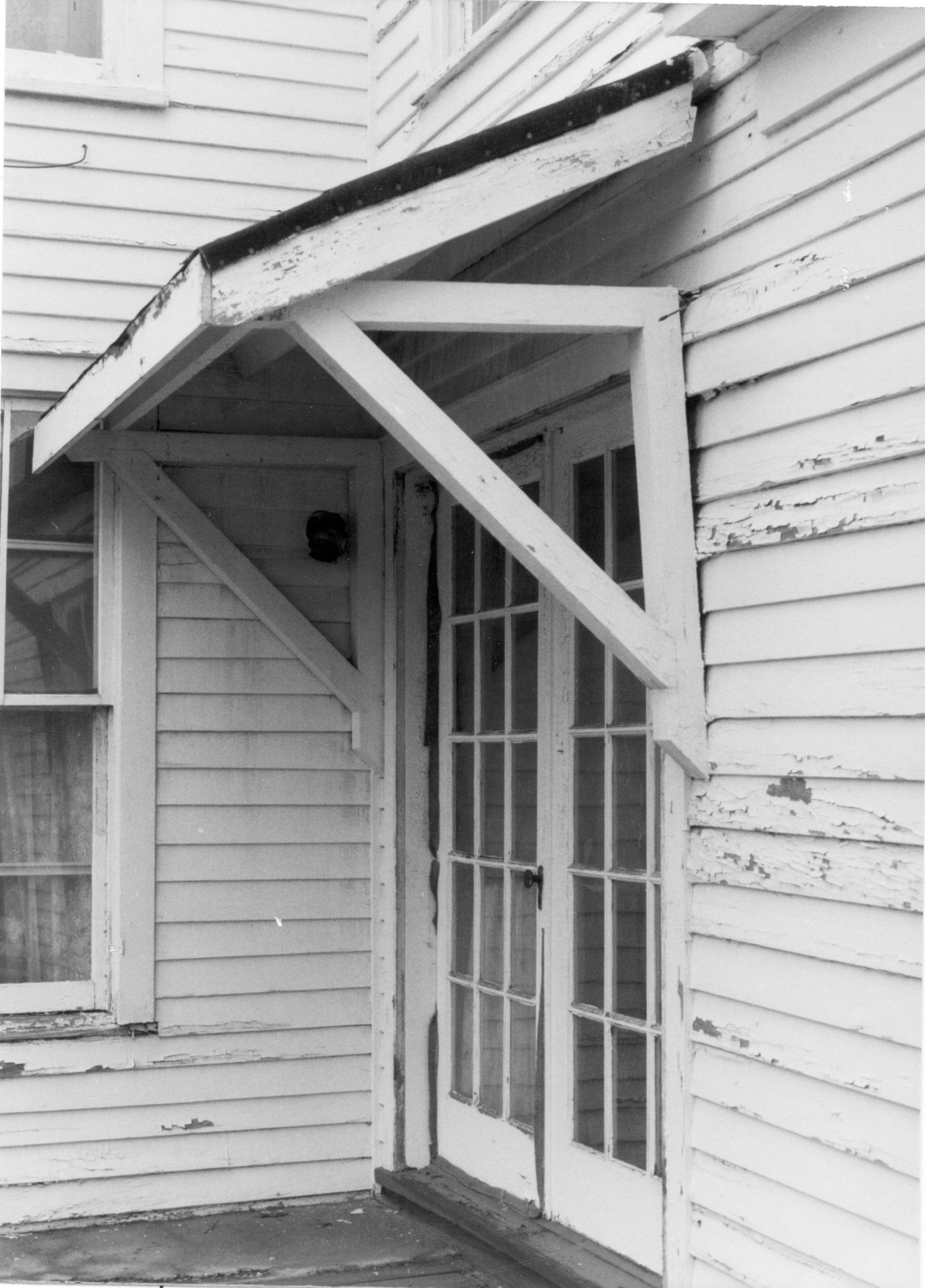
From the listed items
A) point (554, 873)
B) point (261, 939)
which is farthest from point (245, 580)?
point (554, 873)

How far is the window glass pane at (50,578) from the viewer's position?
4.94 metres

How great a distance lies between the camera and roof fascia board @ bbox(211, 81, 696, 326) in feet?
9.84

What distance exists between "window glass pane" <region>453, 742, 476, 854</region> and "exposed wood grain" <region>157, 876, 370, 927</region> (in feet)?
1.51

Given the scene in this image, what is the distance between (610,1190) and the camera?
3900 mm

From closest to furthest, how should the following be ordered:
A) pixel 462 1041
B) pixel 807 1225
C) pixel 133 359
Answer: pixel 807 1225 → pixel 133 359 → pixel 462 1041

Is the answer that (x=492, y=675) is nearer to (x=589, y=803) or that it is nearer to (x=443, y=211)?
(x=589, y=803)

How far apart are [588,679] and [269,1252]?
2035 millimetres

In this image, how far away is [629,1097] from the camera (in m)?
3.87

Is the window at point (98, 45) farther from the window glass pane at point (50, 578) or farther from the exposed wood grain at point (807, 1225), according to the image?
the exposed wood grain at point (807, 1225)

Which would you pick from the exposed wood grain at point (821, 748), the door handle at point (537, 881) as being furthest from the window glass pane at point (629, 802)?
the exposed wood grain at point (821, 748)

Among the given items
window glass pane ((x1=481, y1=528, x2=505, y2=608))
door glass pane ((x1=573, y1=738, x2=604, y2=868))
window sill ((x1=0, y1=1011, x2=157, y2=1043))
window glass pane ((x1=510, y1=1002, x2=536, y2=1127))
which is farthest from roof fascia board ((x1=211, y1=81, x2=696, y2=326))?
window sill ((x1=0, y1=1011, x2=157, y2=1043))

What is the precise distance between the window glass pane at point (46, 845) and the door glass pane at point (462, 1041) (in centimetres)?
121

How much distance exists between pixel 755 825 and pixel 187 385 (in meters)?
2.78

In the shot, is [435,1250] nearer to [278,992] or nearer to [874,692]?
[278,992]
